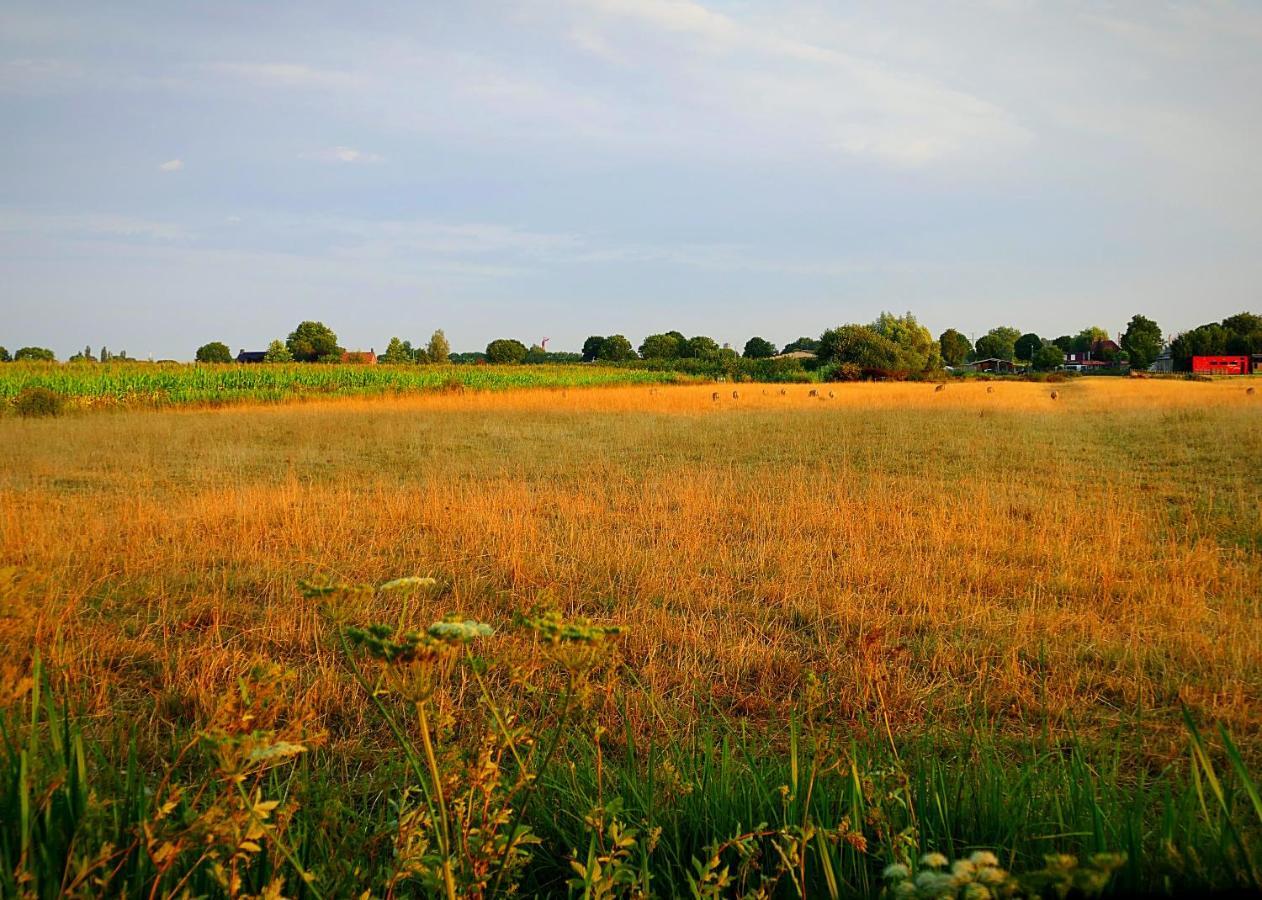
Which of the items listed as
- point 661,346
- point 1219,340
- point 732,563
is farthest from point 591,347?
point 732,563

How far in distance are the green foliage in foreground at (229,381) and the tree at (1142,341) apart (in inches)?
2863

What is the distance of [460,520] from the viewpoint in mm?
7645

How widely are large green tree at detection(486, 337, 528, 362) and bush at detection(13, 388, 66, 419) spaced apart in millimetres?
75793

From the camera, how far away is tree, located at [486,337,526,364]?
335ft

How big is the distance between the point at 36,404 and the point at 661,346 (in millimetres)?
93901

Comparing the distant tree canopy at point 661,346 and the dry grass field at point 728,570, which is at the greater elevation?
the distant tree canopy at point 661,346

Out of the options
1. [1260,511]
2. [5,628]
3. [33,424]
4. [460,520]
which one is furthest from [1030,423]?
[33,424]

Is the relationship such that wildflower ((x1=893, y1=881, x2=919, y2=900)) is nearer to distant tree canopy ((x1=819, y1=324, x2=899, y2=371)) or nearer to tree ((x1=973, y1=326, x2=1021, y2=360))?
distant tree canopy ((x1=819, y1=324, x2=899, y2=371))

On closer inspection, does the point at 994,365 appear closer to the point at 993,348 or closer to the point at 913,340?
the point at 993,348

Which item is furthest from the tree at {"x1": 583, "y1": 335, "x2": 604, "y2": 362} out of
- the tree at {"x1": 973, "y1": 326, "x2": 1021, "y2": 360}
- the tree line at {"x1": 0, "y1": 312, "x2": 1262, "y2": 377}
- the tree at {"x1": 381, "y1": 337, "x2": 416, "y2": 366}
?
the tree at {"x1": 973, "y1": 326, "x2": 1021, "y2": 360}

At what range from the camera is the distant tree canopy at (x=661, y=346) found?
373 feet

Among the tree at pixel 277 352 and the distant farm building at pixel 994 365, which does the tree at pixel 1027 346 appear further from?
the tree at pixel 277 352

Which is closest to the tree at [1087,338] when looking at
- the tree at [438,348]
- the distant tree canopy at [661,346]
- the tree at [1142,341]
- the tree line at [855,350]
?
the tree line at [855,350]

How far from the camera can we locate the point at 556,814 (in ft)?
8.84
